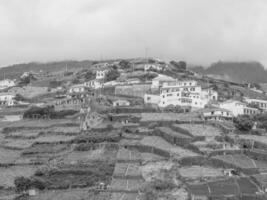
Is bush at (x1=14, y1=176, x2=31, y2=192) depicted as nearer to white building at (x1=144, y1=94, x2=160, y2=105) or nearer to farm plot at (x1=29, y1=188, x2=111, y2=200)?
farm plot at (x1=29, y1=188, x2=111, y2=200)

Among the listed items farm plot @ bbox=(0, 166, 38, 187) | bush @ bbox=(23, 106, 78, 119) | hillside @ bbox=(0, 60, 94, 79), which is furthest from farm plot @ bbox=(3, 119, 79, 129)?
hillside @ bbox=(0, 60, 94, 79)

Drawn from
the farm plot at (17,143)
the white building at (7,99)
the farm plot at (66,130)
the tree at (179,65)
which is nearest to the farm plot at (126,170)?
the farm plot at (66,130)

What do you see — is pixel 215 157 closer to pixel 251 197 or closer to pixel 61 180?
pixel 251 197

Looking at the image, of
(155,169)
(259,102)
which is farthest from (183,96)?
(155,169)

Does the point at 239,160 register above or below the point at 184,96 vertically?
below

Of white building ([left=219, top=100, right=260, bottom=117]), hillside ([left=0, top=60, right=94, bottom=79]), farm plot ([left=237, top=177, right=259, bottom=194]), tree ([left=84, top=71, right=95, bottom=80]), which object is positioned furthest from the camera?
hillside ([left=0, top=60, right=94, bottom=79])

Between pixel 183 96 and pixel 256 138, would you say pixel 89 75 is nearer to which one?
pixel 183 96

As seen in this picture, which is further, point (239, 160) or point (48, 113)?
point (48, 113)
